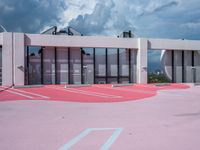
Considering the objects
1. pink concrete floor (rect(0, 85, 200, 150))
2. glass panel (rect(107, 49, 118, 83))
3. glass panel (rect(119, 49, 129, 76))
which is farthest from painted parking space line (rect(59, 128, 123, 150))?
glass panel (rect(119, 49, 129, 76))

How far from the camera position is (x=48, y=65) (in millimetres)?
25688

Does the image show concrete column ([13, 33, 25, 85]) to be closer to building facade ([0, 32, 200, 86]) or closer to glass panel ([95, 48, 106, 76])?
building facade ([0, 32, 200, 86])

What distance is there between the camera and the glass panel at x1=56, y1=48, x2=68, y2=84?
84.8 ft

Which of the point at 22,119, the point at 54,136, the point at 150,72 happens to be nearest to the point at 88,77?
the point at 150,72

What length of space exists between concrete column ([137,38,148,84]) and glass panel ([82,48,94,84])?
4.79 meters

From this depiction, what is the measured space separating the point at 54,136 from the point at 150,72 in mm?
23454

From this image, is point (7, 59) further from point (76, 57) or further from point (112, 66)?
point (112, 66)

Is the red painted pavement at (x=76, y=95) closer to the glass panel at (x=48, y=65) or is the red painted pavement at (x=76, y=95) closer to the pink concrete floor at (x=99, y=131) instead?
the pink concrete floor at (x=99, y=131)

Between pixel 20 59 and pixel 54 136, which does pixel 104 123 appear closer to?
pixel 54 136

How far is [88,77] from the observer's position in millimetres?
26516

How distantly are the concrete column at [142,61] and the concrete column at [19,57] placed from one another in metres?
11.3

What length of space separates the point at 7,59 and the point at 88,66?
785 cm

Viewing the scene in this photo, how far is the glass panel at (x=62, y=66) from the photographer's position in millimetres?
25859

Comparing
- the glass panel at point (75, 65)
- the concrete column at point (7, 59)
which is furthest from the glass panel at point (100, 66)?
the concrete column at point (7, 59)
